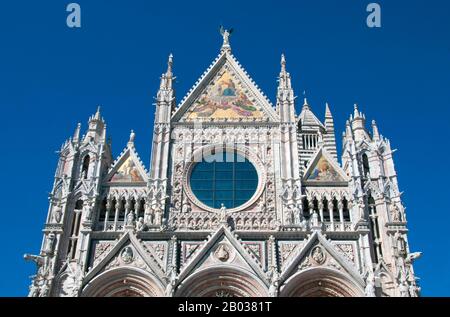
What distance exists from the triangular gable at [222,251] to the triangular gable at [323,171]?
4588 millimetres

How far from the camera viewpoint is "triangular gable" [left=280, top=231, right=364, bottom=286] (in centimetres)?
2053

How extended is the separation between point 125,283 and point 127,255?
1054 millimetres

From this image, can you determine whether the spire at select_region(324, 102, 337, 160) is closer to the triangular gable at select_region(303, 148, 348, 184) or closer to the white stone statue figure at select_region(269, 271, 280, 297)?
the triangular gable at select_region(303, 148, 348, 184)

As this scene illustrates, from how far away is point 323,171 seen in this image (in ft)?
79.5

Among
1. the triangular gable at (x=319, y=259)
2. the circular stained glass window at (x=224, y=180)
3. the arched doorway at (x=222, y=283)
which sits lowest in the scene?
the arched doorway at (x=222, y=283)

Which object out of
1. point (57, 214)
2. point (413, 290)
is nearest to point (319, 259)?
point (413, 290)

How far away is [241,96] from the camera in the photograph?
26969mm

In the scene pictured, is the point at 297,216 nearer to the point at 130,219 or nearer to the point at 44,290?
the point at 130,219

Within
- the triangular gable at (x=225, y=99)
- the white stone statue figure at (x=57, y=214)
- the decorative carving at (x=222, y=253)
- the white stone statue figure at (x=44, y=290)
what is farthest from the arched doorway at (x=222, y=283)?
the triangular gable at (x=225, y=99)

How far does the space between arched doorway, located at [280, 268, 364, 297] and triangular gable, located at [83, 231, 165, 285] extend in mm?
5020

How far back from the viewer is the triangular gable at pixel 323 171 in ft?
78.2

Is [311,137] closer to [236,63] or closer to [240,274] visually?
[236,63]

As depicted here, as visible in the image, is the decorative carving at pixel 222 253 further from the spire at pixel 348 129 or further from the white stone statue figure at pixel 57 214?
the spire at pixel 348 129
